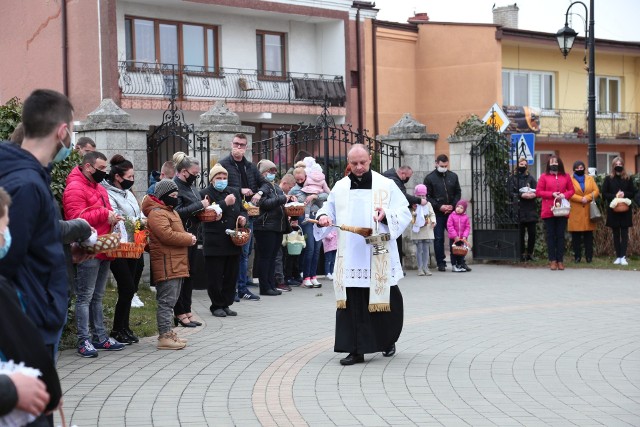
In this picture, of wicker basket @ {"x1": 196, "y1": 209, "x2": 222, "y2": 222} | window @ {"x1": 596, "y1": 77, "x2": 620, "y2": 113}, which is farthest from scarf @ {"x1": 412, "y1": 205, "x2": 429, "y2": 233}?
window @ {"x1": 596, "y1": 77, "x2": 620, "y2": 113}

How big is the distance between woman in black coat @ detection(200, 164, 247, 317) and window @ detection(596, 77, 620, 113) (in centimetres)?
3022

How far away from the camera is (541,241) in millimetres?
20438

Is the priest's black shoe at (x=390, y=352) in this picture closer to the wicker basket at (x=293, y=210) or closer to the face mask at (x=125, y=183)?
the face mask at (x=125, y=183)

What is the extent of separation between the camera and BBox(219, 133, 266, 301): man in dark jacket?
13.5 meters

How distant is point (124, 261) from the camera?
1007 cm

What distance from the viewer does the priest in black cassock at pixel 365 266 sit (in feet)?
30.7

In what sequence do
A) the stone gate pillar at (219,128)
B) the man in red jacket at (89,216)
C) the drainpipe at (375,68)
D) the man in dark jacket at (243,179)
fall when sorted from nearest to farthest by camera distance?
the man in red jacket at (89,216) < the man in dark jacket at (243,179) < the stone gate pillar at (219,128) < the drainpipe at (375,68)

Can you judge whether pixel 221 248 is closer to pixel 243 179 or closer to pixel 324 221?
pixel 243 179

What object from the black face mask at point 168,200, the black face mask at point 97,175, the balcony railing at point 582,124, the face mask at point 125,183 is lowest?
the black face mask at point 168,200

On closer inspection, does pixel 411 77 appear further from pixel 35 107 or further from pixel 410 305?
pixel 35 107

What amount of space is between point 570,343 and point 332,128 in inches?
332

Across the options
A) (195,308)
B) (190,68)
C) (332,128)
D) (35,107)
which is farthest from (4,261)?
(190,68)

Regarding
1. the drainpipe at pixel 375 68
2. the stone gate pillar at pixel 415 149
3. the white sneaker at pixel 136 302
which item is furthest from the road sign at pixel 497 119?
the drainpipe at pixel 375 68

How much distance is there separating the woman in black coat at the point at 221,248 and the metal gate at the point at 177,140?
115 inches
